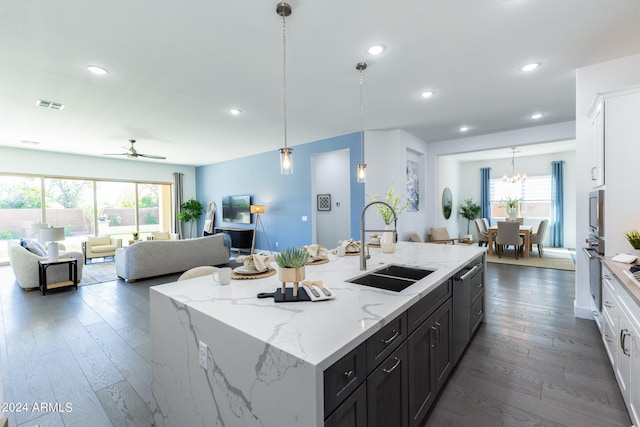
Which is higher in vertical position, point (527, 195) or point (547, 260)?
Answer: point (527, 195)

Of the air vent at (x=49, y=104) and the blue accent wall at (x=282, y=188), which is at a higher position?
the air vent at (x=49, y=104)

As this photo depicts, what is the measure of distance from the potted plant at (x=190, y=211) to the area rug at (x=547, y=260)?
8.69m

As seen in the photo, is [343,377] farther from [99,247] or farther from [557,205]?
[557,205]

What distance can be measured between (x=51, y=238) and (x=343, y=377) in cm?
552

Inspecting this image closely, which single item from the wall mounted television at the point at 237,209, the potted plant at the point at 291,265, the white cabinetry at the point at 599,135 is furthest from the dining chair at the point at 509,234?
the potted plant at the point at 291,265

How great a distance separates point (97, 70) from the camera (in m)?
3.03

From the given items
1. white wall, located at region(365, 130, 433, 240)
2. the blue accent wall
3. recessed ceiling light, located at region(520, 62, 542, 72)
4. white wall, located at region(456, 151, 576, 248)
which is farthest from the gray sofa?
white wall, located at region(456, 151, 576, 248)

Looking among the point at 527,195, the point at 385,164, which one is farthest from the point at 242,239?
the point at 527,195

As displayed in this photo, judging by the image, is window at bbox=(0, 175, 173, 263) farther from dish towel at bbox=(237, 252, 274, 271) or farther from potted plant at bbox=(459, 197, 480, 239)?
potted plant at bbox=(459, 197, 480, 239)

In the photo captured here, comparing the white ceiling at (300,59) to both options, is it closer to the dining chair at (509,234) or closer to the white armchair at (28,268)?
the white armchair at (28,268)

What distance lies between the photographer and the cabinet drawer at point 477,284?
2627mm

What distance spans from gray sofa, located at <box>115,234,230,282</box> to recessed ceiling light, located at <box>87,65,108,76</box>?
9.38 ft

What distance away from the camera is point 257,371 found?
1.03 metres

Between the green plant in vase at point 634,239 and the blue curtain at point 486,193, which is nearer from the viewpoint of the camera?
the green plant in vase at point 634,239
